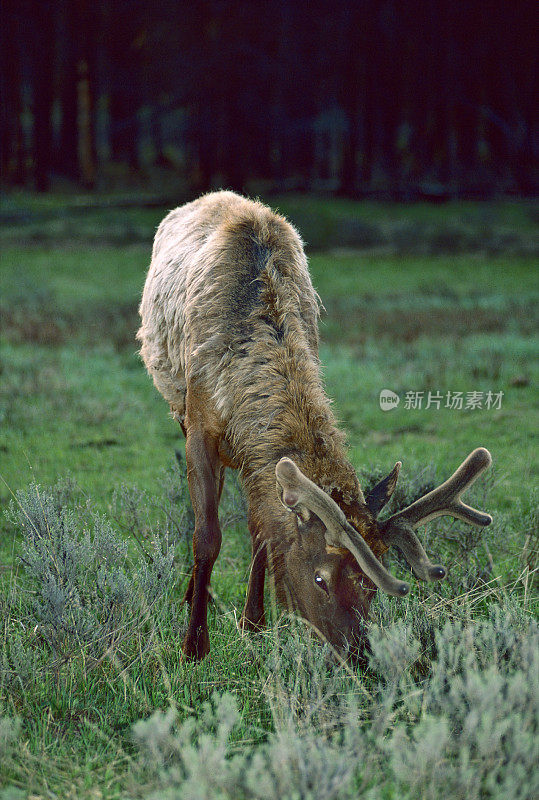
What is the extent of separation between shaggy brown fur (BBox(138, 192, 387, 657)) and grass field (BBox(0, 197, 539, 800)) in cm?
36

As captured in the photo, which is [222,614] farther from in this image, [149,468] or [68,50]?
[68,50]

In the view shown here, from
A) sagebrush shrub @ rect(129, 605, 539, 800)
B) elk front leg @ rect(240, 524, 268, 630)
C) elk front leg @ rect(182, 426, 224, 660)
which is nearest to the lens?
sagebrush shrub @ rect(129, 605, 539, 800)

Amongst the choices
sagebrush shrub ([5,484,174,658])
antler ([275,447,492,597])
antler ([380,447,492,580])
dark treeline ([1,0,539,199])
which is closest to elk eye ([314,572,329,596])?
antler ([275,447,492,597])

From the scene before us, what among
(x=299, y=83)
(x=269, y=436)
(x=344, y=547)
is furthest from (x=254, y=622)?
(x=299, y=83)

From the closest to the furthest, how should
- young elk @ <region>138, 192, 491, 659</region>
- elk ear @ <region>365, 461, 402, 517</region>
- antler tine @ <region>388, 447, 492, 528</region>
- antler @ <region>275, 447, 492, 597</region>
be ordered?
1. antler @ <region>275, 447, 492, 597</region>
2. young elk @ <region>138, 192, 491, 659</region>
3. antler tine @ <region>388, 447, 492, 528</region>
4. elk ear @ <region>365, 461, 402, 517</region>

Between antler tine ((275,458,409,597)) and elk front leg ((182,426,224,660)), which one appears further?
elk front leg ((182,426,224,660))

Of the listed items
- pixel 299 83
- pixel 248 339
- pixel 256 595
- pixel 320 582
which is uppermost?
pixel 299 83

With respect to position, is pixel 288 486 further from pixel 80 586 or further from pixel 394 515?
pixel 80 586

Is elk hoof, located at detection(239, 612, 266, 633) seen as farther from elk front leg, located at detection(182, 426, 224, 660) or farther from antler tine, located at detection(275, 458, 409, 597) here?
antler tine, located at detection(275, 458, 409, 597)

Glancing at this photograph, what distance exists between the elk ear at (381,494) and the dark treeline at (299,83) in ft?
87.3

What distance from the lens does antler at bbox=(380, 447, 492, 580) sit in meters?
3.52

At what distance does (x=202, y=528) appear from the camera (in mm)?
4367

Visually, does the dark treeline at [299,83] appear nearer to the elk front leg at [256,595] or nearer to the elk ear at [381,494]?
the elk front leg at [256,595]

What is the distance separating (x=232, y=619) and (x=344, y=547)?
1.12m
